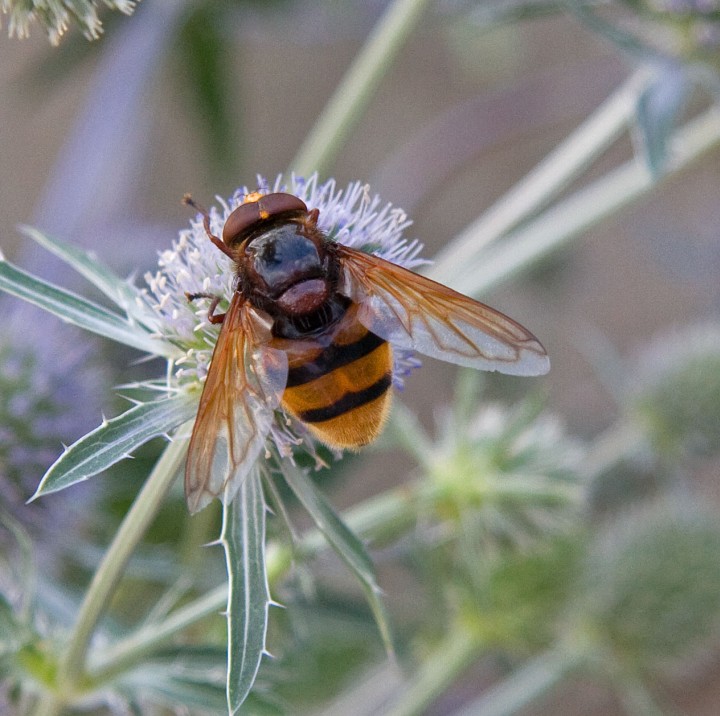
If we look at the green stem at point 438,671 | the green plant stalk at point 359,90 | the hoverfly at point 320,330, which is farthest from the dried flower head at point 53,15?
the green stem at point 438,671

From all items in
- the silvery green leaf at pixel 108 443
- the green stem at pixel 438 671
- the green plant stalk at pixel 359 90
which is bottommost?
the green stem at pixel 438 671

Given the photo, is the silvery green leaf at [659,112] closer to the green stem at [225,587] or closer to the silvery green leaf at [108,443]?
the green stem at [225,587]

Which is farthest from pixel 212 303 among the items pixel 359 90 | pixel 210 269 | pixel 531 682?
pixel 531 682

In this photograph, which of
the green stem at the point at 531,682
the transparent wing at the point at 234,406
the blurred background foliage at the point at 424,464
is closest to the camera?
the transparent wing at the point at 234,406

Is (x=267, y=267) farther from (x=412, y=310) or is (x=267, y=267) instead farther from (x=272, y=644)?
(x=272, y=644)

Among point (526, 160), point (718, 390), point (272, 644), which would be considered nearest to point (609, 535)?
point (718, 390)

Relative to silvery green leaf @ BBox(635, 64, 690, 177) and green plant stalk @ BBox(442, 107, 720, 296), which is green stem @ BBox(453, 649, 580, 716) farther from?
silvery green leaf @ BBox(635, 64, 690, 177)
